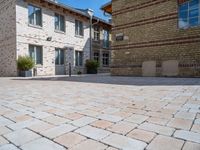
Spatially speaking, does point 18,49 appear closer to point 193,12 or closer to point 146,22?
point 146,22

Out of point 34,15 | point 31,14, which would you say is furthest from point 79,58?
point 31,14

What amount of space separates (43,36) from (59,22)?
2.23 metres

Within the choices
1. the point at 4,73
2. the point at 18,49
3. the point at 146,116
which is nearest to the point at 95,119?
the point at 146,116

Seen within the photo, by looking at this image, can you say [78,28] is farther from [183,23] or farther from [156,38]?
[183,23]

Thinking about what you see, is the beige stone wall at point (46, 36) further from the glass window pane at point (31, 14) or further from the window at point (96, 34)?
the window at point (96, 34)

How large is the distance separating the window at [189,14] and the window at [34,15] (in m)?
9.56

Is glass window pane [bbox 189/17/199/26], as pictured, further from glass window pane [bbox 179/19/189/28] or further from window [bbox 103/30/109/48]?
window [bbox 103/30/109/48]

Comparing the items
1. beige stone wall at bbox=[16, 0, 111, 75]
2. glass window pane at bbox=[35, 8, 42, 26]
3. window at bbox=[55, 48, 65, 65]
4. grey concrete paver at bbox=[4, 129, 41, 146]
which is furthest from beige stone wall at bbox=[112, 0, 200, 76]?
grey concrete paver at bbox=[4, 129, 41, 146]

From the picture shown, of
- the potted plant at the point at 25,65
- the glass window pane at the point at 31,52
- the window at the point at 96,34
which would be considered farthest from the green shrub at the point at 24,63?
the window at the point at 96,34

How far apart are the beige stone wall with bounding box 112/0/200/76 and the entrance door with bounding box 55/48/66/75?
5043mm

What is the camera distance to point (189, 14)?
362 inches

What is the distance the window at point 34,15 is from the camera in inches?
506

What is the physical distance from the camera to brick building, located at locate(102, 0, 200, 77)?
9094 mm

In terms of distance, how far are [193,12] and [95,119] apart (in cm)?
896
